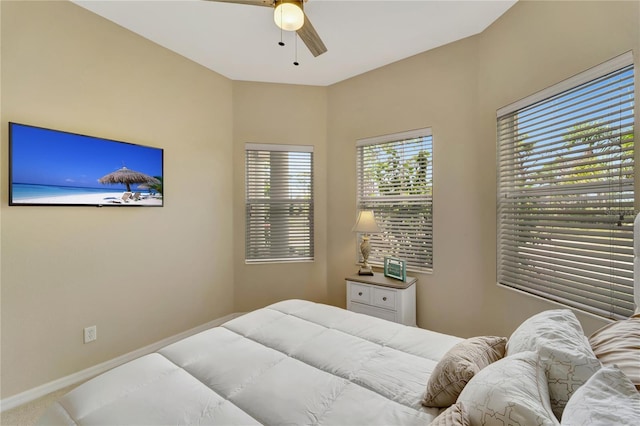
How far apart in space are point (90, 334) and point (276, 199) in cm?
221

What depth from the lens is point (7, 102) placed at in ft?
6.37

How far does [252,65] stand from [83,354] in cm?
319

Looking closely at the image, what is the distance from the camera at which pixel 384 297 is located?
2.79m

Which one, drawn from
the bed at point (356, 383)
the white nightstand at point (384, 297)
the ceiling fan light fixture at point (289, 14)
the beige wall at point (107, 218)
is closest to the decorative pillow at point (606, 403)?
the bed at point (356, 383)

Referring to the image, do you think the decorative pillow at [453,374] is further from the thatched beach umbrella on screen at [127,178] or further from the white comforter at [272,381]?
the thatched beach umbrella on screen at [127,178]

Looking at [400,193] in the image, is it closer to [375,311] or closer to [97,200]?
[375,311]

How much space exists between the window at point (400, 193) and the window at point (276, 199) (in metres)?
0.75

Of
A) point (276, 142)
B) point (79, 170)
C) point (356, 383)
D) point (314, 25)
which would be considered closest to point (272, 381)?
point (356, 383)

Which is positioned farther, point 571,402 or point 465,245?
point 465,245

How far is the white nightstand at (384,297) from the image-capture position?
8.93 feet

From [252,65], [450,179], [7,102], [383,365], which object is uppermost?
[252,65]

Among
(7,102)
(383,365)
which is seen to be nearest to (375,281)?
(383,365)

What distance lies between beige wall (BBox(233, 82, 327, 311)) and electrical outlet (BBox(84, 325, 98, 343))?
4.86 feet

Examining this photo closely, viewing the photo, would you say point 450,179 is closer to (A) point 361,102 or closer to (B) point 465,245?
(B) point 465,245
